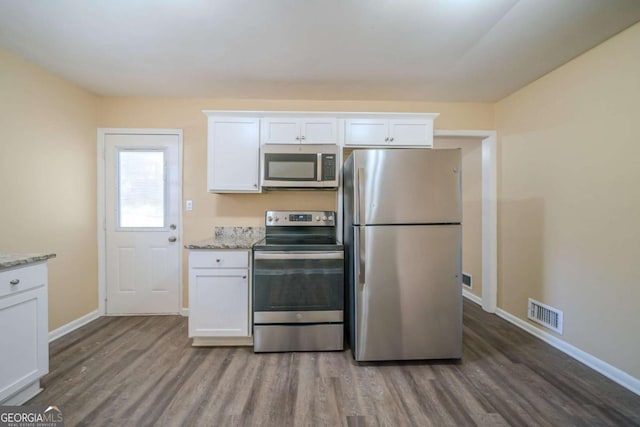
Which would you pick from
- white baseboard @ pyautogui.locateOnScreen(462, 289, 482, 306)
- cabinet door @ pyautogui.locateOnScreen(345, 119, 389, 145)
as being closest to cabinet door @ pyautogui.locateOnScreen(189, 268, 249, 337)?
cabinet door @ pyautogui.locateOnScreen(345, 119, 389, 145)

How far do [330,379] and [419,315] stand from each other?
0.84m

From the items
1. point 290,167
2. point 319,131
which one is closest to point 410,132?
point 319,131

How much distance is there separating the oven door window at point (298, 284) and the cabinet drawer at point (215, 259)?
0.21 metres

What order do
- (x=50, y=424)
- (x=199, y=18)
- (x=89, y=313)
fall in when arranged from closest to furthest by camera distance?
(x=50, y=424), (x=199, y=18), (x=89, y=313)

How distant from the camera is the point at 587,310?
1.98 m

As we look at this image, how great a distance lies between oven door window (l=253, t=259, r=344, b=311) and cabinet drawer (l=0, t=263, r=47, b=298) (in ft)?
4.49

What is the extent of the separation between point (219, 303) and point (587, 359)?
3037 mm

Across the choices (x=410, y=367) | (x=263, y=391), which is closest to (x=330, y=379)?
(x=263, y=391)

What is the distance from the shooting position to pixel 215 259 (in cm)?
219

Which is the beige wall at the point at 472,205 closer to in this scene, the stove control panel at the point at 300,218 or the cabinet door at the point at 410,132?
the cabinet door at the point at 410,132

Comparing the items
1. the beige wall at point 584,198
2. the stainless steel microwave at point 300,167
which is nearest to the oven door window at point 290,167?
the stainless steel microwave at point 300,167

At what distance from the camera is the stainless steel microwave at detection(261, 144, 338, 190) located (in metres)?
2.44

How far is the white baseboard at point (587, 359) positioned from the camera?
1706 millimetres

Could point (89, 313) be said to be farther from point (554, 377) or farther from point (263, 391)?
point (554, 377)
